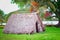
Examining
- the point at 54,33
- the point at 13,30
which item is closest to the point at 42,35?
the point at 54,33

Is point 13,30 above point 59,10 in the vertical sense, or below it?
below

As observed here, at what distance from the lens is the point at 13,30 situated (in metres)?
3.30

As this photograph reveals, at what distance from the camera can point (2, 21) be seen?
330cm

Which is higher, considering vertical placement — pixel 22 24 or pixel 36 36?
pixel 22 24

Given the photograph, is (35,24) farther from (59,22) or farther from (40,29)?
(59,22)

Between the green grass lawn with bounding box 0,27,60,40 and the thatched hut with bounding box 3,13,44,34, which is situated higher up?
the thatched hut with bounding box 3,13,44,34

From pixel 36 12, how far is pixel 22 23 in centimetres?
23

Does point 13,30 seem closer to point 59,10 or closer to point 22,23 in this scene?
point 22,23

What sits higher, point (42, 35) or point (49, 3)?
point (49, 3)

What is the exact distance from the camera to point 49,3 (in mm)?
3381

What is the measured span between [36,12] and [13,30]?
0.38m

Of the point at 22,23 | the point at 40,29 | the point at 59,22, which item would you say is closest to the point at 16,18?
the point at 22,23

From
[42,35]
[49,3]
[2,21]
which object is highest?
[49,3]

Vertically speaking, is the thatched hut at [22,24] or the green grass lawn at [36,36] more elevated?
the thatched hut at [22,24]
